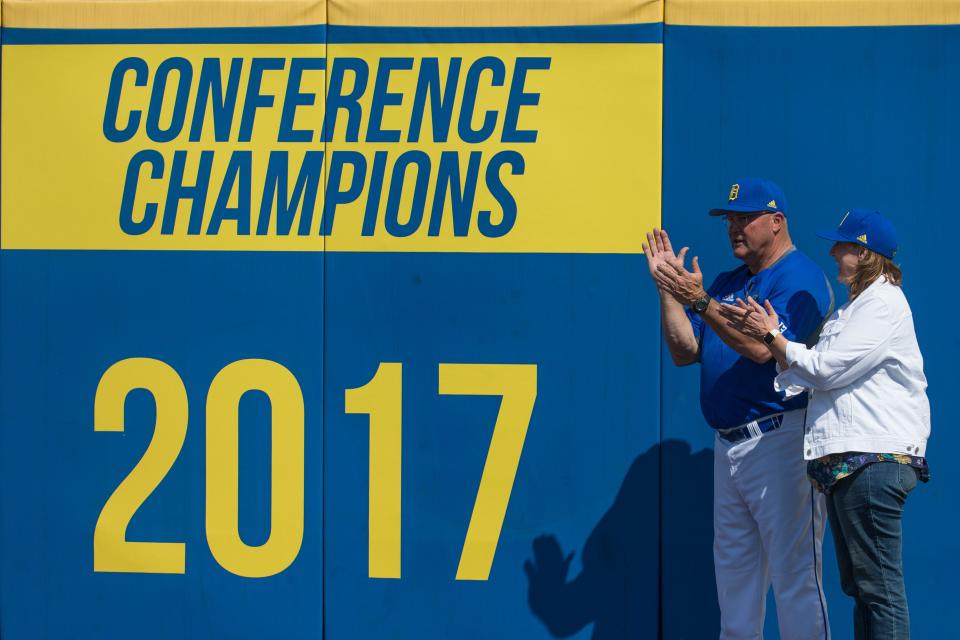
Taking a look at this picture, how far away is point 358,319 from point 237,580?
3.69ft

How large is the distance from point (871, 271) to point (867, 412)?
1.48 ft

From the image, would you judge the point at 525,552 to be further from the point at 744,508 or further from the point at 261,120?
the point at 261,120

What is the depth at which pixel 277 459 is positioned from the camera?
167 inches

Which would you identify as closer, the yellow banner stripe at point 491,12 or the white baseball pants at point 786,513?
the white baseball pants at point 786,513

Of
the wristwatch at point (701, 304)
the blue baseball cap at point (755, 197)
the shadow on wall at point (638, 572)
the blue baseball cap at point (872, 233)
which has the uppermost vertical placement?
the blue baseball cap at point (755, 197)

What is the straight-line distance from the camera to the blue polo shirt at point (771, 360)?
11.9 feet

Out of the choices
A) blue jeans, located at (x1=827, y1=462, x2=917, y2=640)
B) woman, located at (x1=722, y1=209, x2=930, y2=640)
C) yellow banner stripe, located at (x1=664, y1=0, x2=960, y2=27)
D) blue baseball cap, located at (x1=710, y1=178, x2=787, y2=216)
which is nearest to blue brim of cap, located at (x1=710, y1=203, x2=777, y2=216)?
blue baseball cap, located at (x1=710, y1=178, x2=787, y2=216)

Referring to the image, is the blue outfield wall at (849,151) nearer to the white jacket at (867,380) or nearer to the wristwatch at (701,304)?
the wristwatch at (701,304)

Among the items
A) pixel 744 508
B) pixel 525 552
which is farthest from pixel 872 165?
pixel 525 552

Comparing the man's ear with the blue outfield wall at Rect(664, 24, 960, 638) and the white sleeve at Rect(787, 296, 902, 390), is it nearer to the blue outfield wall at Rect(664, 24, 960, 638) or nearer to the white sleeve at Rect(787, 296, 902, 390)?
the blue outfield wall at Rect(664, 24, 960, 638)

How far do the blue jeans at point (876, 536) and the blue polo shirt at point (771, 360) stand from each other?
400mm

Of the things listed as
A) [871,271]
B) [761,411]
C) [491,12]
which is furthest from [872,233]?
[491,12]

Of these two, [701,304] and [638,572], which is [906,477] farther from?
[638,572]

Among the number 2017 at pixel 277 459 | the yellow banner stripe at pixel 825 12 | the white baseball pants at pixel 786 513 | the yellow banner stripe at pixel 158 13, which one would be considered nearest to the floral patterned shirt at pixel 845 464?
the white baseball pants at pixel 786 513
